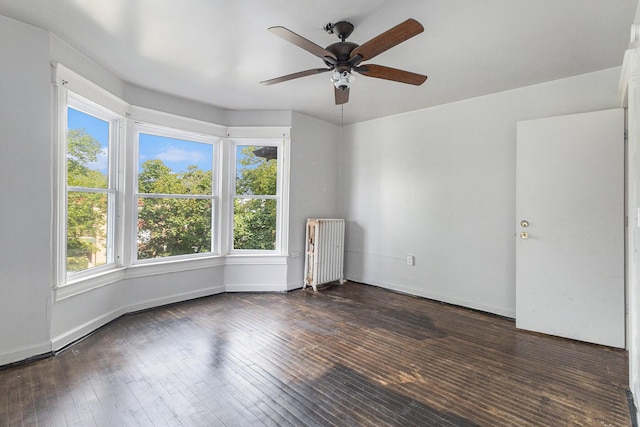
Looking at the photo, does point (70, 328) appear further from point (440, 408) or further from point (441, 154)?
point (441, 154)

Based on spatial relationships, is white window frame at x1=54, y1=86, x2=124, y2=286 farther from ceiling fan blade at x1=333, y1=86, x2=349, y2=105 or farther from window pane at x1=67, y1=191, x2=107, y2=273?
ceiling fan blade at x1=333, y1=86, x2=349, y2=105

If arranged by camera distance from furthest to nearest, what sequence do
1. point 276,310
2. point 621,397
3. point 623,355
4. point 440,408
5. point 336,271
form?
1. point 336,271
2. point 276,310
3. point 623,355
4. point 621,397
5. point 440,408

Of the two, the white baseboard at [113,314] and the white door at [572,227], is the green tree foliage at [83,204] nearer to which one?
the white baseboard at [113,314]

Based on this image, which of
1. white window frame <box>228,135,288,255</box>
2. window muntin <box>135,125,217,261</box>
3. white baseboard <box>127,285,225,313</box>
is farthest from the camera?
white window frame <box>228,135,288,255</box>

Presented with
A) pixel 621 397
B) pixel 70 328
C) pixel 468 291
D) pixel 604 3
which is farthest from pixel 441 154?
pixel 70 328

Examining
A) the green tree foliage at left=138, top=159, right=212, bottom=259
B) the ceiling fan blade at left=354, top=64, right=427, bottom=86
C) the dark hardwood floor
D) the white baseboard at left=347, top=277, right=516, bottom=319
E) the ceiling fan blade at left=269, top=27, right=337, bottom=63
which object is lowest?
the dark hardwood floor

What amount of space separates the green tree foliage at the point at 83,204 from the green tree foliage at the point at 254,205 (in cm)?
162

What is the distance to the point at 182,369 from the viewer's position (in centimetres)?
230

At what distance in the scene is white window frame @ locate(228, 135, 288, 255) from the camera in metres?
4.26

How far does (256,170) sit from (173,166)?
3.59ft

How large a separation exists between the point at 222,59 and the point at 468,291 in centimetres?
377

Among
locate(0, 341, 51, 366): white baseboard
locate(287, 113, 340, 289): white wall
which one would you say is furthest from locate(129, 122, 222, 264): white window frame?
locate(0, 341, 51, 366): white baseboard

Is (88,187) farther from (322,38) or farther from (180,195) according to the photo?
(322,38)

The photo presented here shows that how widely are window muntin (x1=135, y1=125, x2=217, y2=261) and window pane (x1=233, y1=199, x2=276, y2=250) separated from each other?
342mm
